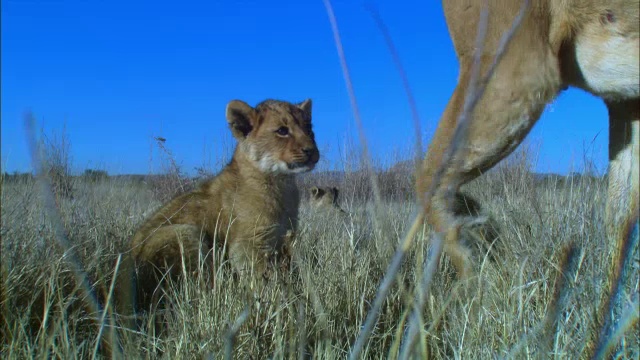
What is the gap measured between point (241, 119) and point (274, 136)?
328mm

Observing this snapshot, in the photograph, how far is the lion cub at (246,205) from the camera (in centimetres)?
373

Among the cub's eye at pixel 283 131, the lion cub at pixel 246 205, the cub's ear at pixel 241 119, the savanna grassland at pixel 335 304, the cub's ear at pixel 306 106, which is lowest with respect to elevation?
the savanna grassland at pixel 335 304

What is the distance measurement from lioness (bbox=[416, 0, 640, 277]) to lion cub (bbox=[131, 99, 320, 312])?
137 cm

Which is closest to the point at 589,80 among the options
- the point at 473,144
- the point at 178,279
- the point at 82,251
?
the point at 473,144

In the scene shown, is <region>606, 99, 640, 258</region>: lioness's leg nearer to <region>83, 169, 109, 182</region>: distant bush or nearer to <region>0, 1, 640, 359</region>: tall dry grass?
<region>0, 1, 640, 359</region>: tall dry grass

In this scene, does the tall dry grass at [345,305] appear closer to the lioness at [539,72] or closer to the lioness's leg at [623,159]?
the lioness's leg at [623,159]

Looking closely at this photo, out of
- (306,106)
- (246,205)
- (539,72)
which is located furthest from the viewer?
(306,106)

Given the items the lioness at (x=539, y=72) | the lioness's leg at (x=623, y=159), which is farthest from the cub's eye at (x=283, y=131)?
the lioness's leg at (x=623, y=159)

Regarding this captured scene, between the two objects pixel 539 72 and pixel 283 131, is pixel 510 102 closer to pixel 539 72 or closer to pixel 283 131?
pixel 539 72

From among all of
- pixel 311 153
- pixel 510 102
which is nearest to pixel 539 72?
pixel 510 102

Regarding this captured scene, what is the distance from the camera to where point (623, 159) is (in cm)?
346

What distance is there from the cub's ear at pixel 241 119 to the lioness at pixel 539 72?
6.47ft

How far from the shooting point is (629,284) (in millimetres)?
2455

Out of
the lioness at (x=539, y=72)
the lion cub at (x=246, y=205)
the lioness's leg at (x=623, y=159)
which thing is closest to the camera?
the lioness at (x=539, y=72)
